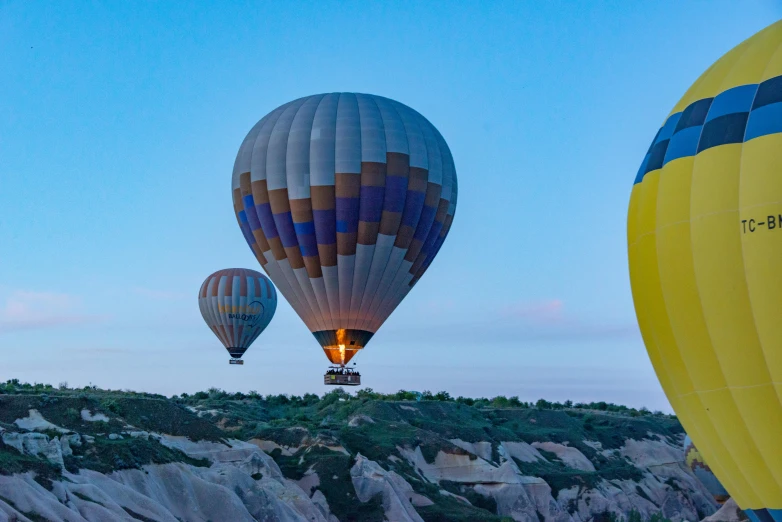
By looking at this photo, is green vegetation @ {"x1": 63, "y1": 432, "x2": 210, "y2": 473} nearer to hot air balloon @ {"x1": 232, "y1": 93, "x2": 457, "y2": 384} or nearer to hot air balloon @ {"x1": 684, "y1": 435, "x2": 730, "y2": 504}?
hot air balloon @ {"x1": 232, "y1": 93, "x2": 457, "y2": 384}

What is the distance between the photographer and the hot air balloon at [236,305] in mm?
80562

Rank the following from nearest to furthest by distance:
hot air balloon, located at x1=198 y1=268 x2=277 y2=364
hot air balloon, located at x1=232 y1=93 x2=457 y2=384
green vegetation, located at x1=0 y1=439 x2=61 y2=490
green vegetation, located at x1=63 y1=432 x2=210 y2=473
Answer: green vegetation, located at x1=0 y1=439 x2=61 y2=490, green vegetation, located at x1=63 y1=432 x2=210 y2=473, hot air balloon, located at x1=232 y1=93 x2=457 y2=384, hot air balloon, located at x1=198 y1=268 x2=277 y2=364

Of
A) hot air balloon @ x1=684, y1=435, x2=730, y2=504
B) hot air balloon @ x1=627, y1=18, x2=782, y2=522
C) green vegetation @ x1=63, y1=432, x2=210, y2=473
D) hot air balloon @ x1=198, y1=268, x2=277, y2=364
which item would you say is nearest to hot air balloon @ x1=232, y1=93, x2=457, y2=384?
green vegetation @ x1=63, y1=432, x2=210, y2=473

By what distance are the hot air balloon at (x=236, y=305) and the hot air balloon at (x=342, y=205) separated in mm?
29615

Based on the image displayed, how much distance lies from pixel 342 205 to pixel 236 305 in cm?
3553

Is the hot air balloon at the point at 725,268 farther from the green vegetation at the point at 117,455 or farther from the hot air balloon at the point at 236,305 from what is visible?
the hot air balloon at the point at 236,305

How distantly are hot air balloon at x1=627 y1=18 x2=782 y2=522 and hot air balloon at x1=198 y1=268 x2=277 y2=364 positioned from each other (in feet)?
207

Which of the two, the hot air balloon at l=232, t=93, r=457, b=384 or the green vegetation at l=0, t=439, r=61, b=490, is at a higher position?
the hot air balloon at l=232, t=93, r=457, b=384

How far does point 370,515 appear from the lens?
137ft

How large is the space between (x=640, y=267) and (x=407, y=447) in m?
36.2

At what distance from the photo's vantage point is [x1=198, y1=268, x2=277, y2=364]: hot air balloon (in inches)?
3172

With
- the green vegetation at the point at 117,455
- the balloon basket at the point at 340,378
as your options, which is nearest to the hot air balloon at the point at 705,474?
the balloon basket at the point at 340,378

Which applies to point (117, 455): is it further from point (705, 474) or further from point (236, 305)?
point (236, 305)

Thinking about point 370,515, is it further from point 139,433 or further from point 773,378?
point 773,378
